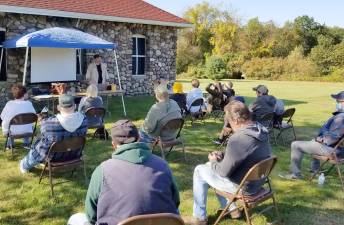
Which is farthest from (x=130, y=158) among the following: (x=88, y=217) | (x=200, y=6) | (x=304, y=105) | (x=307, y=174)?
(x=200, y=6)

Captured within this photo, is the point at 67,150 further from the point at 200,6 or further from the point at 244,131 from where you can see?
the point at 200,6

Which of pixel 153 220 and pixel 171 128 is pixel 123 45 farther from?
pixel 153 220

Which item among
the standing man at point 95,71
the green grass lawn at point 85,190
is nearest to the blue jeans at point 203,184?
the green grass lawn at point 85,190

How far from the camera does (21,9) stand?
11734 millimetres

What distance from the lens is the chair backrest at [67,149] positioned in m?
5.04

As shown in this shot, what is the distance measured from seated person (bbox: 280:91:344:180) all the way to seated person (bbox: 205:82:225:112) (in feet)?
14.8

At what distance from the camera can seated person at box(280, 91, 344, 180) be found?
19.2ft

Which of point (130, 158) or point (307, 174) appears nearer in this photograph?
point (130, 158)

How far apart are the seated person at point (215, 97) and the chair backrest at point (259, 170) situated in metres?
6.53

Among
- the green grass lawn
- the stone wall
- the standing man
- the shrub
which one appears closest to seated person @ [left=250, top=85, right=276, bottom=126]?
the green grass lawn

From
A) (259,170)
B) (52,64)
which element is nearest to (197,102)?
(52,64)

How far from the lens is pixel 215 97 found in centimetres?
1076

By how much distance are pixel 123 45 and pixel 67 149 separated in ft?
35.6

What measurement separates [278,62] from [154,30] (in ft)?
73.8
